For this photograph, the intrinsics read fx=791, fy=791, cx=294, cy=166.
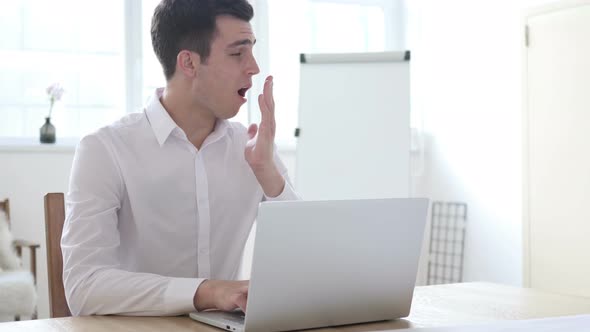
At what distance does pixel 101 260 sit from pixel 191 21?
59cm

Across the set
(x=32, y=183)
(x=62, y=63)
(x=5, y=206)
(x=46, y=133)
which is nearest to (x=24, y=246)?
(x=5, y=206)

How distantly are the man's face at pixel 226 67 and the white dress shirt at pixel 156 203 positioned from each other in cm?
7

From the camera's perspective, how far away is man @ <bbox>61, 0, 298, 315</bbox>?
1.60m

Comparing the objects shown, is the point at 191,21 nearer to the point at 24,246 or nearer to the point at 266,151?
the point at 266,151

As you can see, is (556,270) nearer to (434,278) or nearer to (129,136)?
(434,278)

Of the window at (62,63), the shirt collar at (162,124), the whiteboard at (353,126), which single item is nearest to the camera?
the shirt collar at (162,124)

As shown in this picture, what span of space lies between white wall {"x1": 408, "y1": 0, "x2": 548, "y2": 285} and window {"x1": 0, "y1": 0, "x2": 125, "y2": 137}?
2047 millimetres

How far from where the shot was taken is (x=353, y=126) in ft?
13.6

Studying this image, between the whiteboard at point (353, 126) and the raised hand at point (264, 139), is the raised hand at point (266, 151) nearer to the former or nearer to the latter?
the raised hand at point (264, 139)

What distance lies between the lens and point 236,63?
1.74 m

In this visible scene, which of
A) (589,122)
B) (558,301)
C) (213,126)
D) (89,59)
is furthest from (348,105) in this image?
(558,301)

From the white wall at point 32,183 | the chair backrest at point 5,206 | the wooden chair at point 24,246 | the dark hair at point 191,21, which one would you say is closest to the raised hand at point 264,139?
the dark hair at point 191,21

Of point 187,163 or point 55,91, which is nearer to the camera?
point 187,163

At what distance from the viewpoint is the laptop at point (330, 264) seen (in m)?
Answer: 1.12
